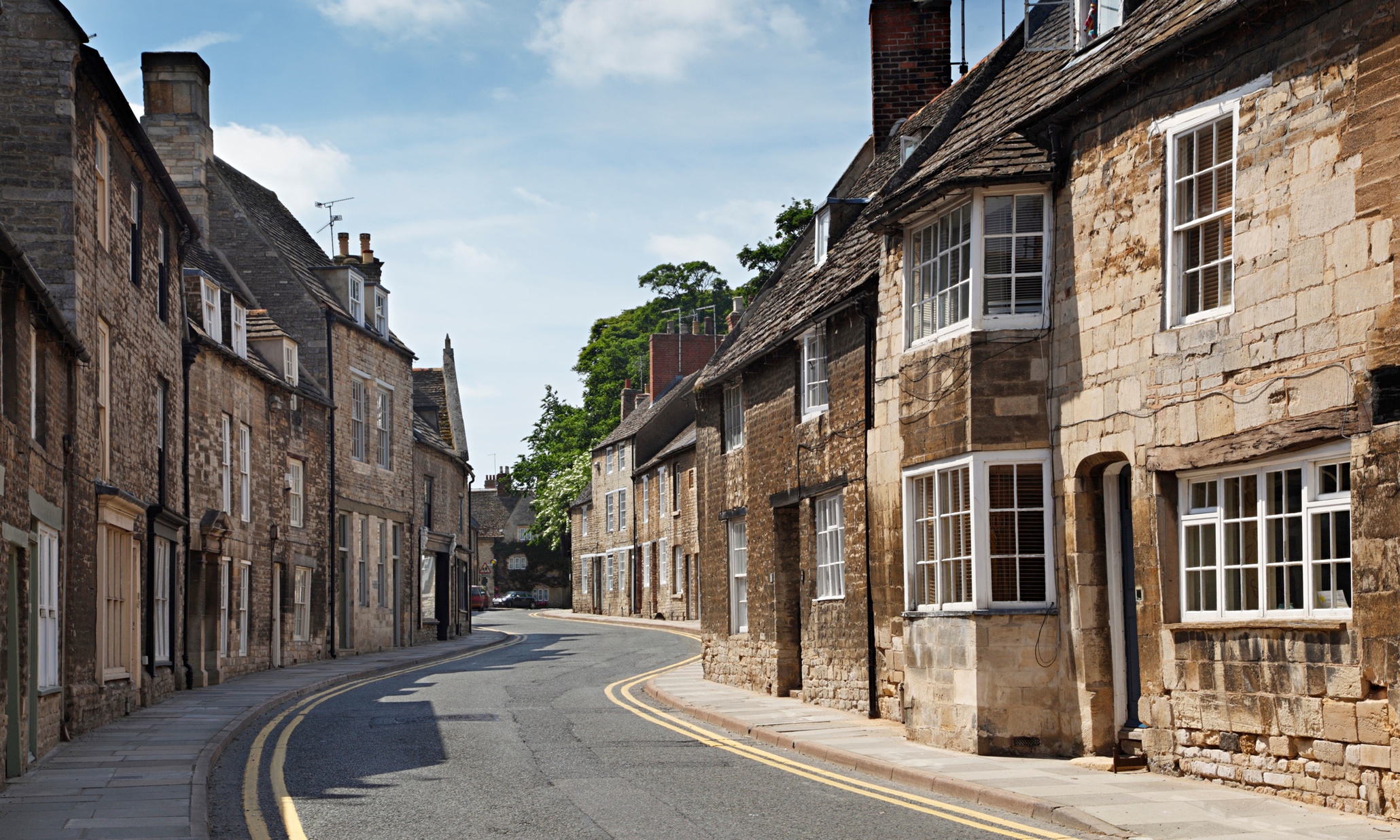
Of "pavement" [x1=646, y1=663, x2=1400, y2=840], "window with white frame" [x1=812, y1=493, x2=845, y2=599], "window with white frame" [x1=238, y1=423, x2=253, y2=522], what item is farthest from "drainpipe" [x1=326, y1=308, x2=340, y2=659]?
"pavement" [x1=646, y1=663, x2=1400, y2=840]

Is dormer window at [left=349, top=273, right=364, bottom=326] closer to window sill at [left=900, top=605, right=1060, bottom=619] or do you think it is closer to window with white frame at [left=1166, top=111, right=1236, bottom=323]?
window sill at [left=900, top=605, right=1060, bottom=619]

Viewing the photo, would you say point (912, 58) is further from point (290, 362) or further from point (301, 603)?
point (301, 603)

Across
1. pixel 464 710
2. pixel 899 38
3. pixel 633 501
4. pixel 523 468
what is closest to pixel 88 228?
pixel 464 710

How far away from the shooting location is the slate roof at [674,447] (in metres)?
50.5

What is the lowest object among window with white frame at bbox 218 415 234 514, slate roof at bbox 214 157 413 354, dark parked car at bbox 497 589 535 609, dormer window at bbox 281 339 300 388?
dark parked car at bbox 497 589 535 609

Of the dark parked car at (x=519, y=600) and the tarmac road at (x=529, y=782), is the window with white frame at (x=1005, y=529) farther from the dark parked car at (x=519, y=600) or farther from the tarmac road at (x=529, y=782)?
the dark parked car at (x=519, y=600)

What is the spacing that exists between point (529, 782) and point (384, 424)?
91.7ft

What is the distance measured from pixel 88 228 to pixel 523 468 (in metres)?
70.5

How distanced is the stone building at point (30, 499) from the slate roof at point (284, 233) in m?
19.0

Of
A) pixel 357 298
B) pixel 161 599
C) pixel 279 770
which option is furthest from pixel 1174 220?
pixel 357 298

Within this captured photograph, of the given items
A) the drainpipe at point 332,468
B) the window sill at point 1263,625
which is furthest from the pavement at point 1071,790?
the drainpipe at point 332,468

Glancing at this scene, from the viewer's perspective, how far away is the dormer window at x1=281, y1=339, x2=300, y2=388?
104 ft

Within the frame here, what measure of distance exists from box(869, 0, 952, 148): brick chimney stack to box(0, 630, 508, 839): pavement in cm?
1379

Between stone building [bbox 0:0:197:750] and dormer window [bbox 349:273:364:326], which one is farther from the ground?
dormer window [bbox 349:273:364:326]
